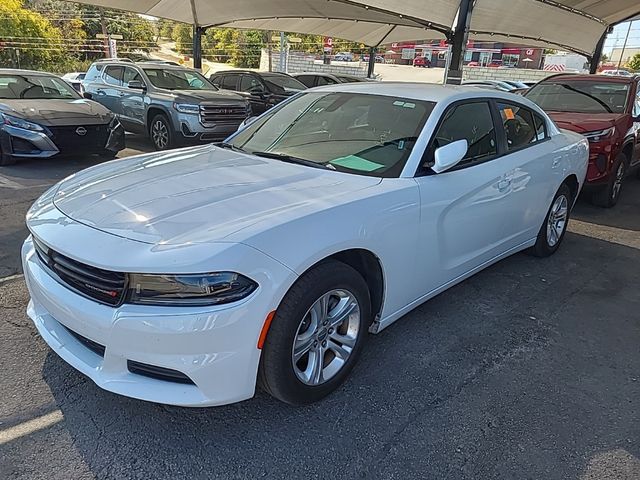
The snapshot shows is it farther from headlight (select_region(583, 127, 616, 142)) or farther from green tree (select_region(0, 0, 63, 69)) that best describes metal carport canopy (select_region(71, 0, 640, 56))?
green tree (select_region(0, 0, 63, 69))

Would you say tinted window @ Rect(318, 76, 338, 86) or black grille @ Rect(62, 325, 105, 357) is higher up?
tinted window @ Rect(318, 76, 338, 86)

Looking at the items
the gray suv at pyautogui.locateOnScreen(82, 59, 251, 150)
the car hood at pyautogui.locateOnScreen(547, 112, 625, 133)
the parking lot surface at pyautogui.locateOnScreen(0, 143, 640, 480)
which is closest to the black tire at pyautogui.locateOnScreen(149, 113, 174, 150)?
the gray suv at pyautogui.locateOnScreen(82, 59, 251, 150)

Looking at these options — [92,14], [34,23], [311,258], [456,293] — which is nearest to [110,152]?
[456,293]

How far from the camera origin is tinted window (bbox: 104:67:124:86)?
10508 mm

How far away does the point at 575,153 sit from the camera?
16.0 ft

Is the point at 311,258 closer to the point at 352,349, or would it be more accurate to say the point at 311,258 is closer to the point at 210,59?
the point at 352,349

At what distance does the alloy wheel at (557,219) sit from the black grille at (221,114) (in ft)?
20.6

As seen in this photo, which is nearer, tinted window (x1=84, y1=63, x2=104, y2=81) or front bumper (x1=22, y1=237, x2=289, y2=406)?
front bumper (x1=22, y1=237, x2=289, y2=406)

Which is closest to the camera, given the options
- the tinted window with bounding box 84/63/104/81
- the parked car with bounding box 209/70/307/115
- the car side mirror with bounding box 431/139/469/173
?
the car side mirror with bounding box 431/139/469/173

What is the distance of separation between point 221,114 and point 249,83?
4572mm

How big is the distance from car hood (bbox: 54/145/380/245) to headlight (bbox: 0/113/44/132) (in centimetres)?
470

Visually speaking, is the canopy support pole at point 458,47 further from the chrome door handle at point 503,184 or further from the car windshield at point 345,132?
the car windshield at point 345,132

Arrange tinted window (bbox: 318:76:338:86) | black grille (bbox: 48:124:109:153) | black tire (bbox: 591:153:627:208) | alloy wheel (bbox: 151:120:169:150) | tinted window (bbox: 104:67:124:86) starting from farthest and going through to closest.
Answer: tinted window (bbox: 318:76:338:86)
tinted window (bbox: 104:67:124:86)
alloy wheel (bbox: 151:120:169:150)
black grille (bbox: 48:124:109:153)
black tire (bbox: 591:153:627:208)

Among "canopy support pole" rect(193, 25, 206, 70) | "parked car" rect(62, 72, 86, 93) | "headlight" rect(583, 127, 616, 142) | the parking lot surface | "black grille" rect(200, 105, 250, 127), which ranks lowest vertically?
the parking lot surface
